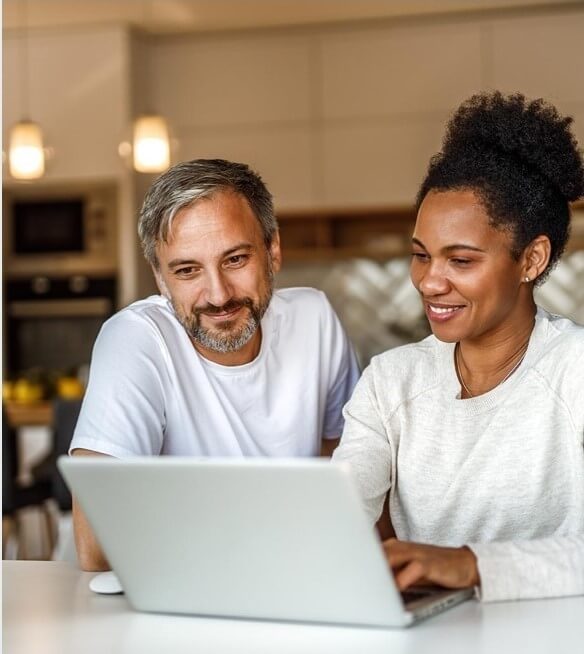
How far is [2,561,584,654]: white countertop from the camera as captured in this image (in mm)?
1160

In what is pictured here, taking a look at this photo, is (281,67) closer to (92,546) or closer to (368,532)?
(92,546)

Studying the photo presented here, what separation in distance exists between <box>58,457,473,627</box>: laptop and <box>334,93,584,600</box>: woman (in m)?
0.40

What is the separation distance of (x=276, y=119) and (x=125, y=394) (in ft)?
15.1

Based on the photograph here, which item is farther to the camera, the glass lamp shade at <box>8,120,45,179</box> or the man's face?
the glass lamp shade at <box>8,120,45,179</box>

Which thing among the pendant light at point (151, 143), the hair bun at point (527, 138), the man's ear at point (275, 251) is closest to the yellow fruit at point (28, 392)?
the pendant light at point (151, 143)

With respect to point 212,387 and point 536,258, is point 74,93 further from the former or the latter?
point 536,258

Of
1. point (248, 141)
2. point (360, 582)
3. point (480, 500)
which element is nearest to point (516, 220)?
point (480, 500)

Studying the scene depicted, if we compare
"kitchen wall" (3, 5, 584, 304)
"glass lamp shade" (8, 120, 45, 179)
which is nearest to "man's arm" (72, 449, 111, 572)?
"glass lamp shade" (8, 120, 45, 179)

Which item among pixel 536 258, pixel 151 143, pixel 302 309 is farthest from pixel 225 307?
pixel 151 143

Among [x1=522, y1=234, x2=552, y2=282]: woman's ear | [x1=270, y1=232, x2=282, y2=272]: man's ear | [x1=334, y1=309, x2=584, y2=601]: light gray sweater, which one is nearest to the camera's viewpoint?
[x1=334, y1=309, x2=584, y2=601]: light gray sweater

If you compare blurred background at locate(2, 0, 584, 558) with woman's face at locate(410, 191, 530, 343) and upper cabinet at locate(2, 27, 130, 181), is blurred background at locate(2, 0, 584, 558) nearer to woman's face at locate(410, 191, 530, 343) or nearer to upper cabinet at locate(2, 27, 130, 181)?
upper cabinet at locate(2, 27, 130, 181)

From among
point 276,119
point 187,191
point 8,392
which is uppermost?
point 276,119

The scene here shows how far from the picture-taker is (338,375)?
226 cm

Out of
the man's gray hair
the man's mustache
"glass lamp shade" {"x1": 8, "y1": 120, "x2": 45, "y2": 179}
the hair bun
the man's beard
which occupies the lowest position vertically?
the man's beard
